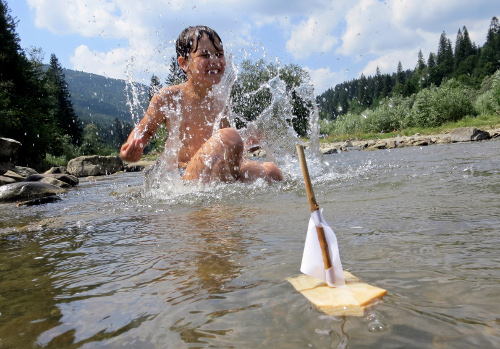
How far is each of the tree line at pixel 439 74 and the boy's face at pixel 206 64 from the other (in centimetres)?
6359

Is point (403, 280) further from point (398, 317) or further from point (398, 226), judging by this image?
point (398, 226)

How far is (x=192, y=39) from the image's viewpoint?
13.1ft

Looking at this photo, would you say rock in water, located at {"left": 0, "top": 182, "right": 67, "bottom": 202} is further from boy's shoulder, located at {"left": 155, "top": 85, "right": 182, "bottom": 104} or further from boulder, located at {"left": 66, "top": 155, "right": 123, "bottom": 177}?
boulder, located at {"left": 66, "top": 155, "right": 123, "bottom": 177}

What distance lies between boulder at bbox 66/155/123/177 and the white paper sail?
67.3 feet

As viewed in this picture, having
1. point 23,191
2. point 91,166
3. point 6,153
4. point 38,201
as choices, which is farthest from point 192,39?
point 91,166

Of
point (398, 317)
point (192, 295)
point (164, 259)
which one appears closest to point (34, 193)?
point (164, 259)

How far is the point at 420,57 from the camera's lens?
126m

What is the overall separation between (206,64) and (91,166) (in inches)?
703

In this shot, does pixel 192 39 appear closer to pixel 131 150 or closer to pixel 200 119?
pixel 200 119

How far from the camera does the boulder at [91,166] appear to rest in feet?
64.5

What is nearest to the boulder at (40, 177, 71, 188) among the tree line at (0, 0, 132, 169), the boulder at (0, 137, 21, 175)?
the boulder at (0, 137, 21, 175)

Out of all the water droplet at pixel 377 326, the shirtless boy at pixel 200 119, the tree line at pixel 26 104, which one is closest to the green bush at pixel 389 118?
the tree line at pixel 26 104

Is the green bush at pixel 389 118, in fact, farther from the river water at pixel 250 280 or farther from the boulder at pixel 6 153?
the river water at pixel 250 280

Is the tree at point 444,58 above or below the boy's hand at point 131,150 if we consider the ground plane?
above
